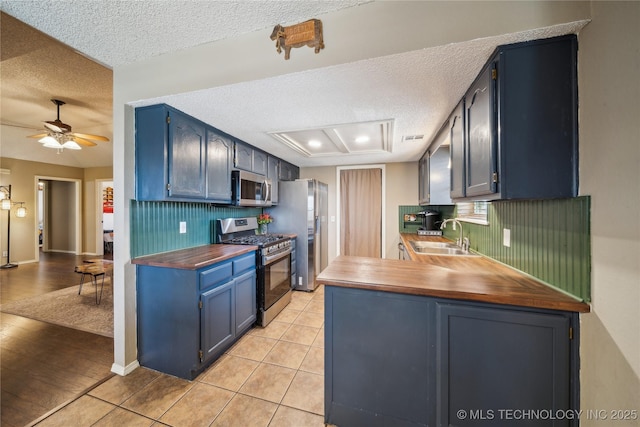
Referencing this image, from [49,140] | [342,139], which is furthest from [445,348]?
[49,140]

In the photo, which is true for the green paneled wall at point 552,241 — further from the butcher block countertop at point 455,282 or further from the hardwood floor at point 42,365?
the hardwood floor at point 42,365

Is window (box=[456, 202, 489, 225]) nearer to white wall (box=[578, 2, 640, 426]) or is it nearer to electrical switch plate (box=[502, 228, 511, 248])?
electrical switch plate (box=[502, 228, 511, 248])

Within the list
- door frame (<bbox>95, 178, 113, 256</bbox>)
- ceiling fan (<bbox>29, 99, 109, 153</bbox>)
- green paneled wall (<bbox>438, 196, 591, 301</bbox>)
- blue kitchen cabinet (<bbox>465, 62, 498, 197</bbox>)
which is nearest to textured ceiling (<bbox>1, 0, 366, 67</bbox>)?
blue kitchen cabinet (<bbox>465, 62, 498, 197</bbox>)

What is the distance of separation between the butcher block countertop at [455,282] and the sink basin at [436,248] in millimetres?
746

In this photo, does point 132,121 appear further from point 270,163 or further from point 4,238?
point 4,238

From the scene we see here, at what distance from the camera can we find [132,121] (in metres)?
1.95

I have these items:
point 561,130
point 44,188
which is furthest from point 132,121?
point 44,188

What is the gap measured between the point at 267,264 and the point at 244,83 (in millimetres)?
1791

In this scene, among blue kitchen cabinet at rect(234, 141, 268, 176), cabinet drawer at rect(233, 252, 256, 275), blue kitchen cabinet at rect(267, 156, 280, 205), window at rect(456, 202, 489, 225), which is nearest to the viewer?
window at rect(456, 202, 489, 225)

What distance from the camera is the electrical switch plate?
1.69m

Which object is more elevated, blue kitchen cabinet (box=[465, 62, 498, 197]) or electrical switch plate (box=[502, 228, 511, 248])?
blue kitchen cabinet (box=[465, 62, 498, 197])

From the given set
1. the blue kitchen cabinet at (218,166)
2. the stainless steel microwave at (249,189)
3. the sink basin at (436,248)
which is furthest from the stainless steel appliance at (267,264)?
the sink basin at (436,248)

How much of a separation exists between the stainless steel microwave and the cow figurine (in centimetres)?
167

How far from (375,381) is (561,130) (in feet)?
5.24
